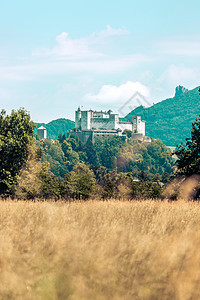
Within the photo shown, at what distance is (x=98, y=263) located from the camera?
229 inches

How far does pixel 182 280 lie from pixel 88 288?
120 cm

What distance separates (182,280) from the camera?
221 inches

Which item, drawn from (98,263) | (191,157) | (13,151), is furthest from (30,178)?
(98,263)

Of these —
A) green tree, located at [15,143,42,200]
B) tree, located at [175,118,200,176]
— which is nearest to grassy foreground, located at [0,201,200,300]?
tree, located at [175,118,200,176]

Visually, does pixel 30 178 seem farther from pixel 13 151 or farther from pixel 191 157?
pixel 191 157

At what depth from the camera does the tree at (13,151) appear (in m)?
38.2

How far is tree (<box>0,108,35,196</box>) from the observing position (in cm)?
3825

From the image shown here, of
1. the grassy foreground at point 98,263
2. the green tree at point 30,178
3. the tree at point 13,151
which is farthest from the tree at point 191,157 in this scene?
the grassy foreground at point 98,263

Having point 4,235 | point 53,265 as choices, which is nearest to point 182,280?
point 53,265

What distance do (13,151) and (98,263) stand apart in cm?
3393

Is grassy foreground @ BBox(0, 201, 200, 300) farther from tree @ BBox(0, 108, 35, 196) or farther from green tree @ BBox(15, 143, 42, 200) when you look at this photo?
tree @ BBox(0, 108, 35, 196)

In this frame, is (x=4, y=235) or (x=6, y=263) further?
(x=4, y=235)

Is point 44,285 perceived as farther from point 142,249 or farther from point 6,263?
point 142,249

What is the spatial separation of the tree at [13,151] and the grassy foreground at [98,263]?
3140 cm
